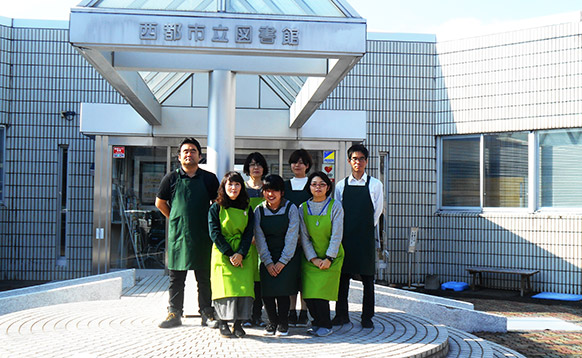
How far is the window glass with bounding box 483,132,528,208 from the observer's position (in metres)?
11.7

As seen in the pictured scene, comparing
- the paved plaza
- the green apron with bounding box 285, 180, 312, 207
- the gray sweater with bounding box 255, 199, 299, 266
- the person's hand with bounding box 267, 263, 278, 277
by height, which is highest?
the green apron with bounding box 285, 180, 312, 207

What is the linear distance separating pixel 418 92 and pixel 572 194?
3522 mm

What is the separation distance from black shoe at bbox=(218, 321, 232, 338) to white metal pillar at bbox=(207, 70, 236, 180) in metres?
1.89

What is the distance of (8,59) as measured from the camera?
11.9 meters

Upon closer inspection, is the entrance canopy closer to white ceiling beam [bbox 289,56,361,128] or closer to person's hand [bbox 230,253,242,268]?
white ceiling beam [bbox 289,56,361,128]

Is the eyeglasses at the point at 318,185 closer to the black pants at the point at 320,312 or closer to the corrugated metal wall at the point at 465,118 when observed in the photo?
the black pants at the point at 320,312

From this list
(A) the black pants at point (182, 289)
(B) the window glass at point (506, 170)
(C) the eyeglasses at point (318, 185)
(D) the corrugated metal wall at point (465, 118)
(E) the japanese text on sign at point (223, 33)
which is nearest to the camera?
(C) the eyeglasses at point (318, 185)

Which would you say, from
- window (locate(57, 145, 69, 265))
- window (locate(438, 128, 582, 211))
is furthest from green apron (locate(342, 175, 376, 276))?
window (locate(57, 145, 69, 265))

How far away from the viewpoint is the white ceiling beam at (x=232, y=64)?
21.5ft

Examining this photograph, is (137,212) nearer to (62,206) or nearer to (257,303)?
(62,206)

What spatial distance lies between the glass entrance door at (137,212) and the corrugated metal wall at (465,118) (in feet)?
13.1

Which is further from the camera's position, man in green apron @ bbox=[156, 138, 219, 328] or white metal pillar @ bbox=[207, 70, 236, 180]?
white metal pillar @ bbox=[207, 70, 236, 180]

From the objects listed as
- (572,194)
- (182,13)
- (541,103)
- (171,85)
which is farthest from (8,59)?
(572,194)

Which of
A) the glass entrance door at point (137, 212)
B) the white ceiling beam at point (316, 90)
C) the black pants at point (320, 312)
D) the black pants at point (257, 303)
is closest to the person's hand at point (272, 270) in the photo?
the black pants at point (257, 303)
